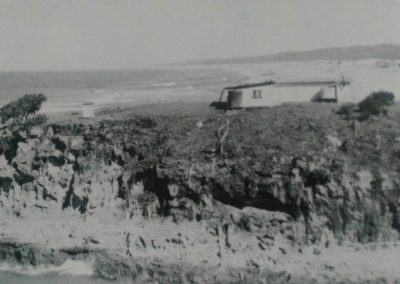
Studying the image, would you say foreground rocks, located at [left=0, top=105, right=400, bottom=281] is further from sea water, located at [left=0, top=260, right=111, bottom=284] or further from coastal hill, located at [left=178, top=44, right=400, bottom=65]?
coastal hill, located at [left=178, top=44, right=400, bottom=65]

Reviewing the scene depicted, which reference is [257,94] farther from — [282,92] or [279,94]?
[282,92]

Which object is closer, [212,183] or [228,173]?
[212,183]

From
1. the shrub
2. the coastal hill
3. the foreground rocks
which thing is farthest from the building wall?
the coastal hill

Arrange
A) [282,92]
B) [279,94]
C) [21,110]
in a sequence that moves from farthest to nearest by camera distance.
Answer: [282,92] → [279,94] → [21,110]

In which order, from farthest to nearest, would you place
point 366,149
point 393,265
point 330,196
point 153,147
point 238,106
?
point 238,106
point 153,147
point 366,149
point 330,196
point 393,265

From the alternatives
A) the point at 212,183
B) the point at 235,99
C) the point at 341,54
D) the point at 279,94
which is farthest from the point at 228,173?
the point at 341,54

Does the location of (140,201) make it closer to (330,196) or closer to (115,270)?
(115,270)

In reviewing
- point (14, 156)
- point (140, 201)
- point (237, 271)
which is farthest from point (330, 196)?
point (14, 156)
